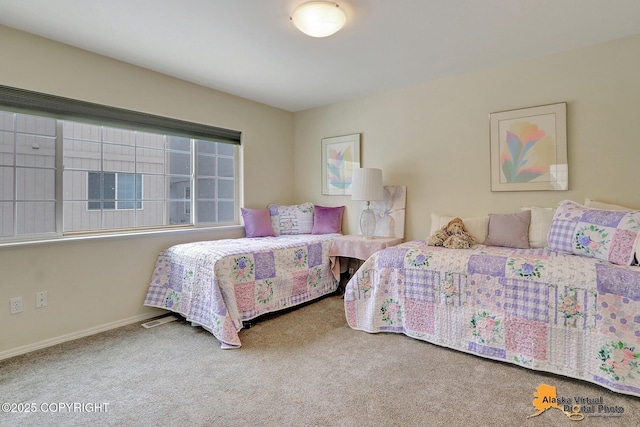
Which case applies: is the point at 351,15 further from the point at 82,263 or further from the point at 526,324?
the point at 82,263

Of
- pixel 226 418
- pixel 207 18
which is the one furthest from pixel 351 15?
pixel 226 418

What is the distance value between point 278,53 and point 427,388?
2.70 m

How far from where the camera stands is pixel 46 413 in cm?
167

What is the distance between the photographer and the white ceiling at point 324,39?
6.81 ft

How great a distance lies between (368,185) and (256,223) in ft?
4.50

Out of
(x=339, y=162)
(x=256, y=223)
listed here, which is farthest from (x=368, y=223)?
(x=256, y=223)

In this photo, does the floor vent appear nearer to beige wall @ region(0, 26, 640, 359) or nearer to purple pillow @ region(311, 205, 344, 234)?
beige wall @ region(0, 26, 640, 359)

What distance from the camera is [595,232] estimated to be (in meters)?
2.20

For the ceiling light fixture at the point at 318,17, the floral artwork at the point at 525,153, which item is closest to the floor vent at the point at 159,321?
the ceiling light fixture at the point at 318,17

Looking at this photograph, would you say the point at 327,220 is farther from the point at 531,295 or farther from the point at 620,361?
the point at 620,361

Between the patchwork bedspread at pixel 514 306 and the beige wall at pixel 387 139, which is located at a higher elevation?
the beige wall at pixel 387 139

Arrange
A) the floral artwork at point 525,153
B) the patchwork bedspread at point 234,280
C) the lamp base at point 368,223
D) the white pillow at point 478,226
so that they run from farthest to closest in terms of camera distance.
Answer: the lamp base at point 368,223 < the white pillow at point 478,226 < the floral artwork at point 525,153 < the patchwork bedspread at point 234,280

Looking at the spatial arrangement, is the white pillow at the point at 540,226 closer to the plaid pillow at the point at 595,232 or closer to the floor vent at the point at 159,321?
the plaid pillow at the point at 595,232

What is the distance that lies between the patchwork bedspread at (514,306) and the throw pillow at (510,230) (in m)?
0.14
